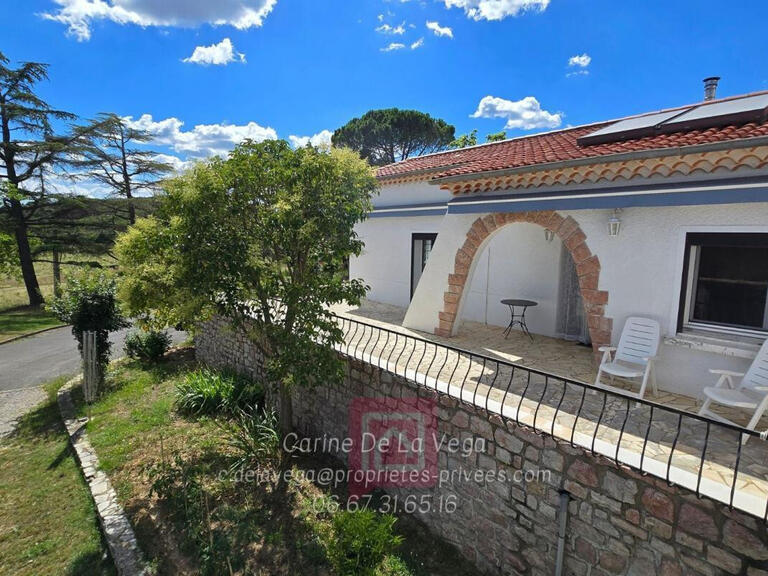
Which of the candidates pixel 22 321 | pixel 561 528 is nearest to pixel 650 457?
pixel 561 528

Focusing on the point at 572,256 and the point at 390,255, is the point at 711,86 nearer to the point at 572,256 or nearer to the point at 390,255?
the point at 572,256

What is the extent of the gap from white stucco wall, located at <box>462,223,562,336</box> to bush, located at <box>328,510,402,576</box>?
224 inches

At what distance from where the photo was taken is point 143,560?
5.44 m

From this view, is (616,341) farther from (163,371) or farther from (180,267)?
(163,371)

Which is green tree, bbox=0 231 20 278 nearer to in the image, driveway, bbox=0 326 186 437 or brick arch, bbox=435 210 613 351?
driveway, bbox=0 326 186 437

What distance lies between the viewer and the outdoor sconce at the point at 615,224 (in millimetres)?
6598

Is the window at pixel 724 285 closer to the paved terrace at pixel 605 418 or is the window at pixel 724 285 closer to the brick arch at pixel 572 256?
the brick arch at pixel 572 256

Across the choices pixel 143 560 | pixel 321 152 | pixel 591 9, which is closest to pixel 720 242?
pixel 321 152

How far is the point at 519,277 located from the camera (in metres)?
10.3

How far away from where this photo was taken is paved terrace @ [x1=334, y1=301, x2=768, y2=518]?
3629mm

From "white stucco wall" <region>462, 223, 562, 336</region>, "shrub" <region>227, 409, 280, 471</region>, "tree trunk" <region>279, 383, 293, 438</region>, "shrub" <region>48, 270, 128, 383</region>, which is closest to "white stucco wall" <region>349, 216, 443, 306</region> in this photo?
"white stucco wall" <region>462, 223, 562, 336</region>

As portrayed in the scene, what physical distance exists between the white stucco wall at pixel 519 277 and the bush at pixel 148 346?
1192 centimetres

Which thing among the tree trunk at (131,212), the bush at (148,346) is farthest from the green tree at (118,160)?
the bush at (148,346)

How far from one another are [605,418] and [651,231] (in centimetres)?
336
